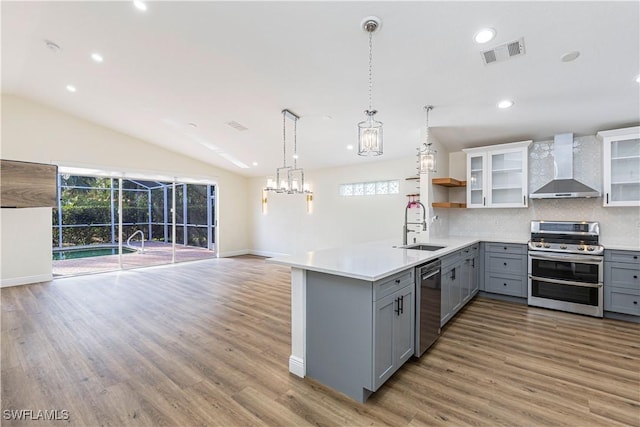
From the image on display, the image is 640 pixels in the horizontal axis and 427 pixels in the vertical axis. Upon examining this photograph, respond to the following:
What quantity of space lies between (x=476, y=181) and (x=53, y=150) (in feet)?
26.4

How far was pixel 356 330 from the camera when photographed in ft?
6.89

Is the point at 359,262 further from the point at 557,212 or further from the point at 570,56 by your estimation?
the point at 557,212

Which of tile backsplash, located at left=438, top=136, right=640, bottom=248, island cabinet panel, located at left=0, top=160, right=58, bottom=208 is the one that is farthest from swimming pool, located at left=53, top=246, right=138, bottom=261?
tile backsplash, located at left=438, top=136, right=640, bottom=248

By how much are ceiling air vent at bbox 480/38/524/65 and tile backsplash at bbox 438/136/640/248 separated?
261cm

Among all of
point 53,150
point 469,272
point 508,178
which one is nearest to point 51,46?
point 53,150

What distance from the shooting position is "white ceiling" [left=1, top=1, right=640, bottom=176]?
235 cm

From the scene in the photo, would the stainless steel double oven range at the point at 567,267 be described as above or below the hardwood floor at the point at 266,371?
above

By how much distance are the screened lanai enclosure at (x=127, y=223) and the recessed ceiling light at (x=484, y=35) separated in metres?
7.38

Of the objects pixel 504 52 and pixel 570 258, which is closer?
pixel 504 52

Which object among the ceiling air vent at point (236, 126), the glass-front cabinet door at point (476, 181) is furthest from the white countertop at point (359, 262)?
the ceiling air vent at point (236, 126)

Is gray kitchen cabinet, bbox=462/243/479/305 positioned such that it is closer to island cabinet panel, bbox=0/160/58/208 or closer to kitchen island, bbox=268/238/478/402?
kitchen island, bbox=268/238/478/402

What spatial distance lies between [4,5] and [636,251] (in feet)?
25.1

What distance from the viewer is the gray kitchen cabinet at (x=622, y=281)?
3.53 meters

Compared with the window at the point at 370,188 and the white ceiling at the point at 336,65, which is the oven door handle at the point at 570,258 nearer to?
the white ceiling at the point at 336,65
